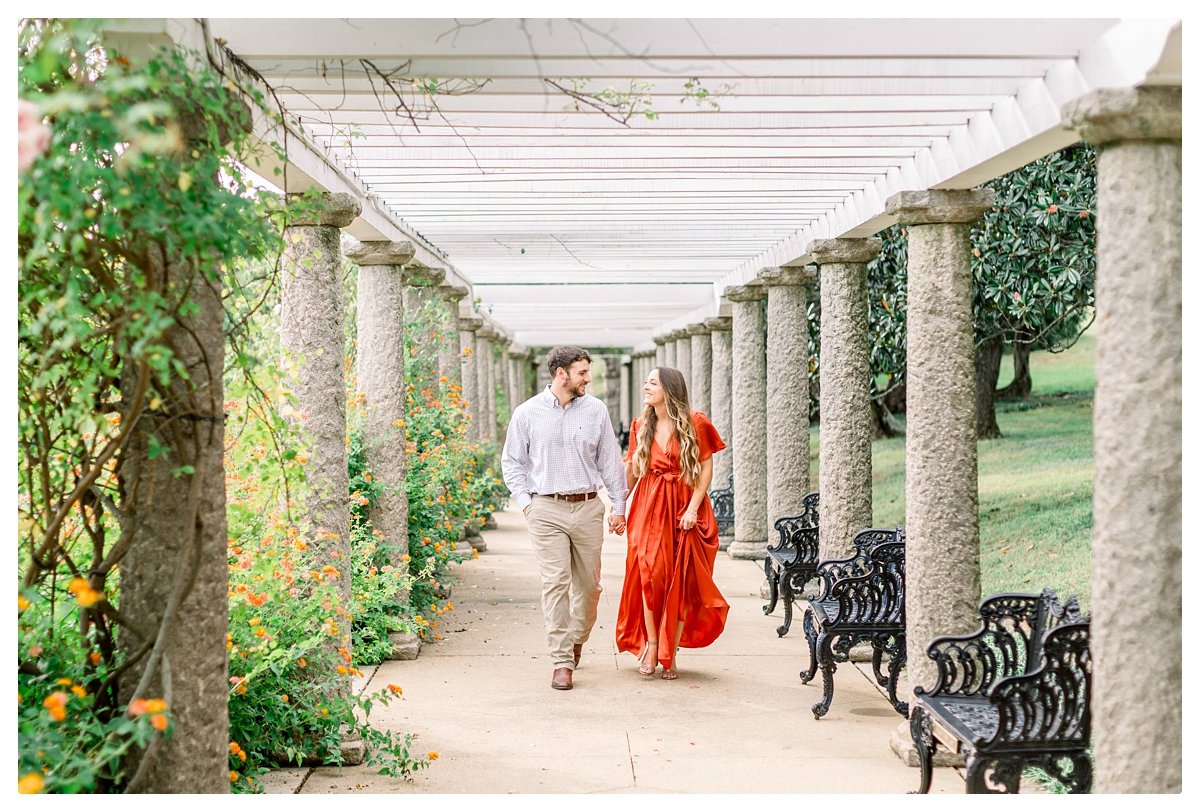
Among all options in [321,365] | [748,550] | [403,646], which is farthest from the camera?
[748,550]

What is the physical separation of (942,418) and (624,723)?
2291 millimetres

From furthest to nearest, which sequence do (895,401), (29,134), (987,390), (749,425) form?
(895,401) → (987,390) → (749,425) → (29,134)

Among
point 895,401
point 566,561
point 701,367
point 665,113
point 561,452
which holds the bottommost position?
point 566,561

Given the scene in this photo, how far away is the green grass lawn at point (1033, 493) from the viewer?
38.7 ft

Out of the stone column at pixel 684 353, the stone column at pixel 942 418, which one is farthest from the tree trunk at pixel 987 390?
the stone column at pixel 942 418

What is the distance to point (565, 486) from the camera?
727 cm

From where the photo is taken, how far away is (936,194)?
5.99 meters

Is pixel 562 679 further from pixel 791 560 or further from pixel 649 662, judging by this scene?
pixel 791 560

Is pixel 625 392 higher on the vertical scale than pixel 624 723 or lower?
higher

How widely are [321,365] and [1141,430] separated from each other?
13.4 ft

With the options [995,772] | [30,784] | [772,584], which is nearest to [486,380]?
[772,584]

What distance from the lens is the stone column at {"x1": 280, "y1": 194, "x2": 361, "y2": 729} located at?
6.25m

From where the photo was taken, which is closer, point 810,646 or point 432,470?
point 810,646
